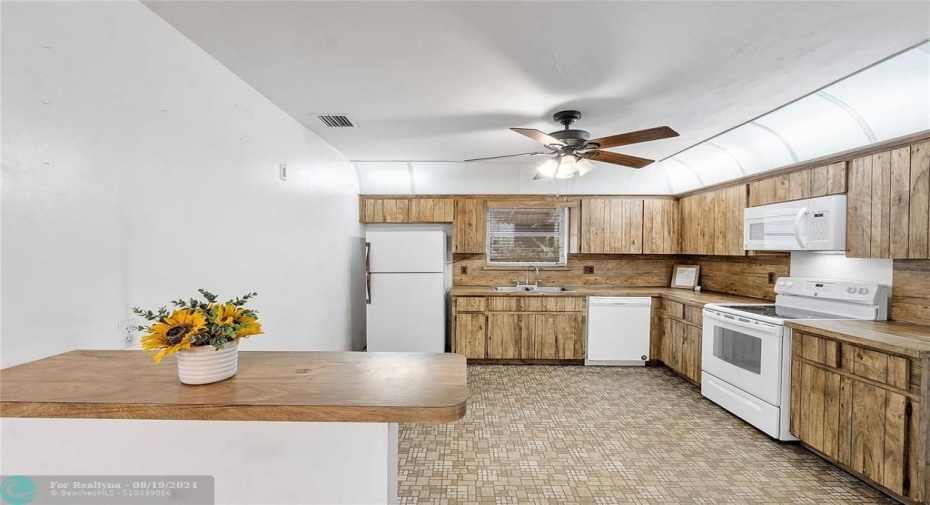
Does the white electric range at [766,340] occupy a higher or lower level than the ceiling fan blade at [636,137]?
lower

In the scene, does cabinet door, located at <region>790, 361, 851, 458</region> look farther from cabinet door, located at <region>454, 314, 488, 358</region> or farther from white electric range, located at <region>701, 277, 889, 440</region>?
cabinet door, located at <region>454, 314, 488, 358</region>

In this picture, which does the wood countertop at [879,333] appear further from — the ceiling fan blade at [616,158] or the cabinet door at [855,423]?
the ceiling fan blade at [616,158]

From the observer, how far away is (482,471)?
233cm

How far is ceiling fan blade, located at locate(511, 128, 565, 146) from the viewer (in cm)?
240

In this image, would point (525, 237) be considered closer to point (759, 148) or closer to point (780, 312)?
point (759, 148)

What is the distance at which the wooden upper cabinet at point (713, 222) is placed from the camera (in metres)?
3.69

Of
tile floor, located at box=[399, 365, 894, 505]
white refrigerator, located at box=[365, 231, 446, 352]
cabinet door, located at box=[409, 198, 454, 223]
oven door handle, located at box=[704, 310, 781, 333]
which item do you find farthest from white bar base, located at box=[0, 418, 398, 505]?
cabinet door, located at box=[409, 198, 454, 223]

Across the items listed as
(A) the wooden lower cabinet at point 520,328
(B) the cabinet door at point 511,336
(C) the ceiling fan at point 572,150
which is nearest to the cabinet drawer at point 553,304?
(A) the wooden lower cabinet at point 520,328

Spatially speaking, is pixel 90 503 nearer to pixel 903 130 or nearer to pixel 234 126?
pixel 234 126

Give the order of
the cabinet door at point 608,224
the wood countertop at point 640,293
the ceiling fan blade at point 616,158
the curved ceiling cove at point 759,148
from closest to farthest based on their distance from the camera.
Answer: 1. the curved ceiling cove at point 759,148
2. the ceiling fan blade at point 616,158
3. the wood countertop at point 640,293
4. the cabinet door at point 608,224

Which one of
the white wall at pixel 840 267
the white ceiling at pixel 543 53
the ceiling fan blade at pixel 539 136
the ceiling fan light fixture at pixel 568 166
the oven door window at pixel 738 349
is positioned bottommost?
the oven door window at pixel 738 349

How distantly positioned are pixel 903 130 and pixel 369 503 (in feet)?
12.1

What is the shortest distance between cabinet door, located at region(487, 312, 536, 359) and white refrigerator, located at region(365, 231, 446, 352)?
0.62 m

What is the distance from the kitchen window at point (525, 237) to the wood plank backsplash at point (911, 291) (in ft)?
9.71
